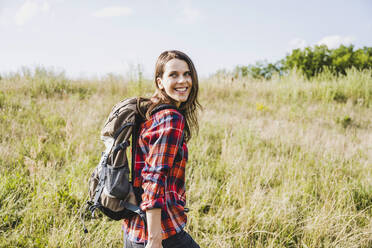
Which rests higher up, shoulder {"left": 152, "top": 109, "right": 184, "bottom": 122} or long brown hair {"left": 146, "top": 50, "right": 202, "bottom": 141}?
long brown hair {"left": 146, "top": 50, "right": 202, "bottom": 141}

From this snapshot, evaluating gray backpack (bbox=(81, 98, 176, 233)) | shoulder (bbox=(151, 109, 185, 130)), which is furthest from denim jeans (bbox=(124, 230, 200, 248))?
shoulder (bbox=(151, 109, 185, 130))

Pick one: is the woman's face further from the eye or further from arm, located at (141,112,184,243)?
arm, located at (141,112,184,243)

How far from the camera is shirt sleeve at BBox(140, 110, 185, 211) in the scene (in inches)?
42.1

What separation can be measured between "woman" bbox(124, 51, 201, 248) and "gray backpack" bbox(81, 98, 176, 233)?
0.07m

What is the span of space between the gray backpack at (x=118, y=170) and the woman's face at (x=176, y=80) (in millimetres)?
145

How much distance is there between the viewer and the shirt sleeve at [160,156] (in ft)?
3.51

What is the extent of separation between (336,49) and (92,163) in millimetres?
27095

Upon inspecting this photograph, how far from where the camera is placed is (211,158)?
3.56 m

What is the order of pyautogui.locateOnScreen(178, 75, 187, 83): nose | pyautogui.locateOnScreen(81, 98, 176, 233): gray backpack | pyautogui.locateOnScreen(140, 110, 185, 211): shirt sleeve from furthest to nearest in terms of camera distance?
pyautogui.locateOnScreen(178, 75, 187, 83): nose < pyautogui.locateOnScreen(81, 98, 176, 233): gray backpack < pyautogui.locateOnScreen(140, 110, 185, 211): shirt sleeve

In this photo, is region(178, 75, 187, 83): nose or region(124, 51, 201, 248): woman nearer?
region(124, 51, 201, 248): woman

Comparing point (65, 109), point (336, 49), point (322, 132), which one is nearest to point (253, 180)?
point (322, 132)

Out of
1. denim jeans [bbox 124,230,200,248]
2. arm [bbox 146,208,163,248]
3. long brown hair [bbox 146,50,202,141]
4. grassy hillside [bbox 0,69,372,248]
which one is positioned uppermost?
long brown hair [bbox 146,50,202,141]

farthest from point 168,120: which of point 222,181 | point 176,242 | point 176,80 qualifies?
point 222,181

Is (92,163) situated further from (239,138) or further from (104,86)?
(104,86)
